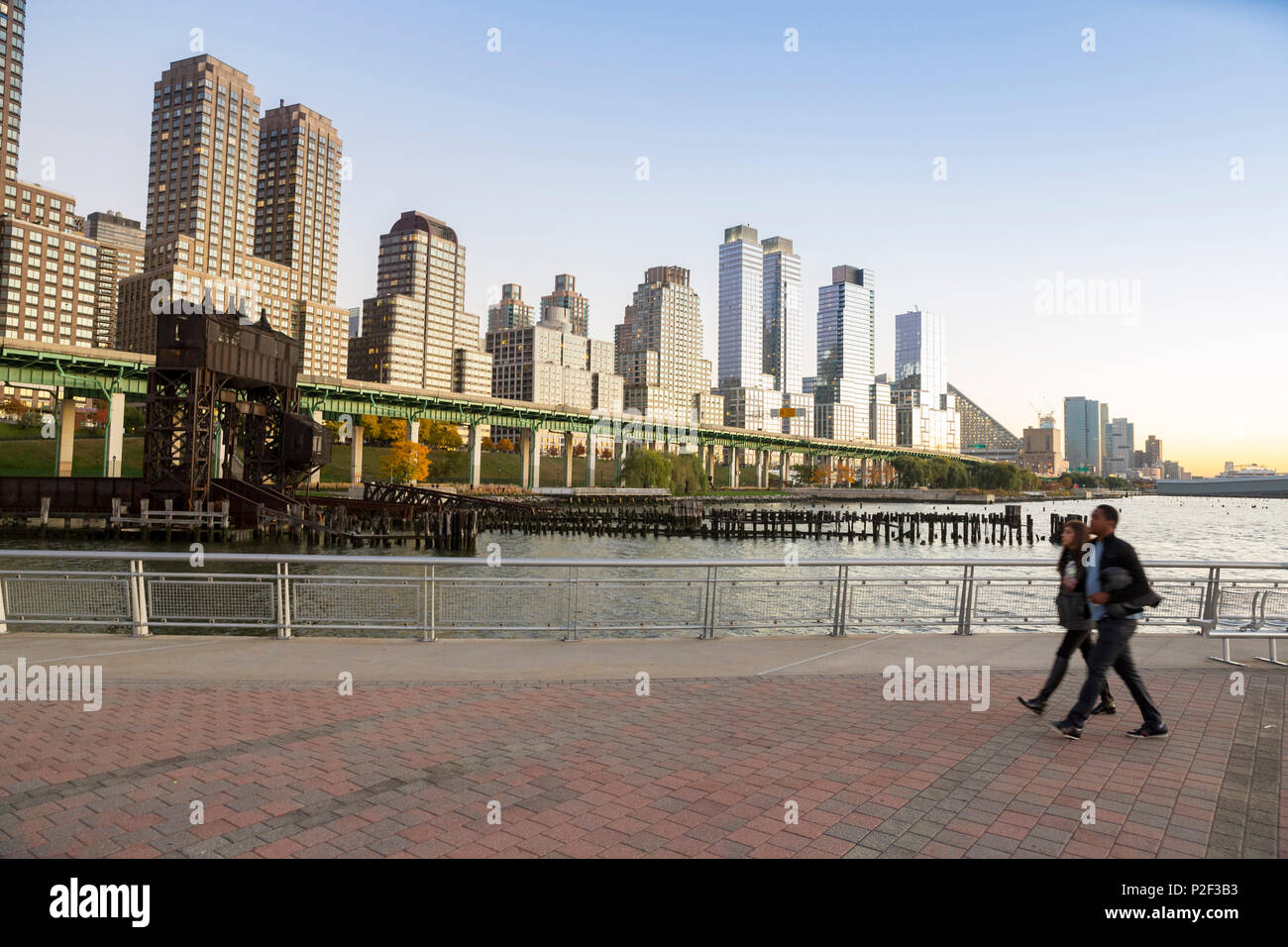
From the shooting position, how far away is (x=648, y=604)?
11969 mm

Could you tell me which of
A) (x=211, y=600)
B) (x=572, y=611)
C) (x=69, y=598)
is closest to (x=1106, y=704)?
(x=572, y=611)

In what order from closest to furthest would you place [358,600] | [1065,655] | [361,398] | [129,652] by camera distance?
[1065,655], [129,652], [358,600], [361,398]

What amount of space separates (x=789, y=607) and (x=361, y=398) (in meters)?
89.7

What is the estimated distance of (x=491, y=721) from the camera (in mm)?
7547

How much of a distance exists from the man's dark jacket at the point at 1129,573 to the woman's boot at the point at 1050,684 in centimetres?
89

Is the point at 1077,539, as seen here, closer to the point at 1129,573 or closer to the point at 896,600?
the point at 1129,573

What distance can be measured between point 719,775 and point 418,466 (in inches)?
3736

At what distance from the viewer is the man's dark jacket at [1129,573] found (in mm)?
6969

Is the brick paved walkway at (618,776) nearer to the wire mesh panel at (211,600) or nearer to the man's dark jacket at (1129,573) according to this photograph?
the man's dark jacket at (1129,573)


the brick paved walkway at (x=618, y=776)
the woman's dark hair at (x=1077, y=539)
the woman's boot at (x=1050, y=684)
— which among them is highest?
the woman's dark hair at (x=1077, y=539)

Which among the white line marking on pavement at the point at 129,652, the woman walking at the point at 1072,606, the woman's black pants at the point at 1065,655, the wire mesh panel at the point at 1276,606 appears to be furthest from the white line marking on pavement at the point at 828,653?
the white line marking on pavement at the point at 129,652

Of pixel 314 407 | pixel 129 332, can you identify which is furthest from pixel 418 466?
pixel 129 332
